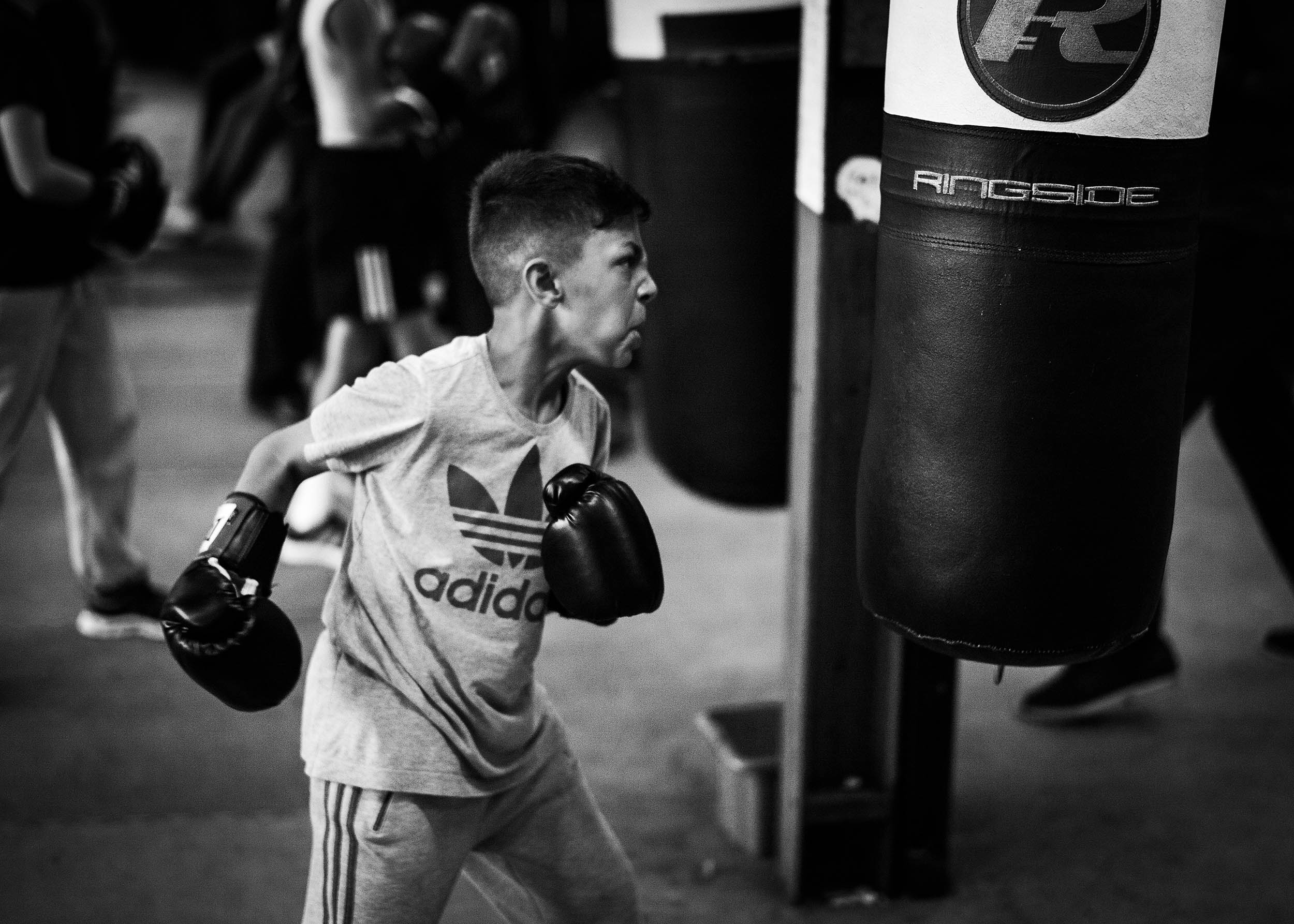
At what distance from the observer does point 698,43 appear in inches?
115

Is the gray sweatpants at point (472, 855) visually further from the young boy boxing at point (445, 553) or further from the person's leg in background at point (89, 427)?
the person's leg in background at point (89, 427)

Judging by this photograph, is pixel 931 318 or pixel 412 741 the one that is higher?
Answer: pixel 931 318

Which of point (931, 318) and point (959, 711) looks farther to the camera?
point (959, 711)

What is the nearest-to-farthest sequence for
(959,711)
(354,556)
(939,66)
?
1. (939,66)
2. (354,556)
3. (959,711)

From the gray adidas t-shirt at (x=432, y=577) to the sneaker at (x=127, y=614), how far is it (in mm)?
2042

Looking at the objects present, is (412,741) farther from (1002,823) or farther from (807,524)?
(1002,823)

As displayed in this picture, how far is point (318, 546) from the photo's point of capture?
427 cm

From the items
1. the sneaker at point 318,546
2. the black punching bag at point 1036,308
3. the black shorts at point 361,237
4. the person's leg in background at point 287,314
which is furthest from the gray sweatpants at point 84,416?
the black punching bag at point 1036,308

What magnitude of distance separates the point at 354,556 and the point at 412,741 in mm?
247

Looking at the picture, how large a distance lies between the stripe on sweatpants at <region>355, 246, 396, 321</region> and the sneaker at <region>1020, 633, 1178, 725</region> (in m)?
2.07

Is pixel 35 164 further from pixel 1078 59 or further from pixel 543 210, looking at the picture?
pixel 1078 59

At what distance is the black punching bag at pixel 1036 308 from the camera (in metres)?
1.67

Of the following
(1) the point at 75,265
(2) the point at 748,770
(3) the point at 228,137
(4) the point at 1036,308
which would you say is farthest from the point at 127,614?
(3) the point at 228,137

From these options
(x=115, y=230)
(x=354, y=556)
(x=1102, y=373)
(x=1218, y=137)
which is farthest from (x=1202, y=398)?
(x=115, y=230)
